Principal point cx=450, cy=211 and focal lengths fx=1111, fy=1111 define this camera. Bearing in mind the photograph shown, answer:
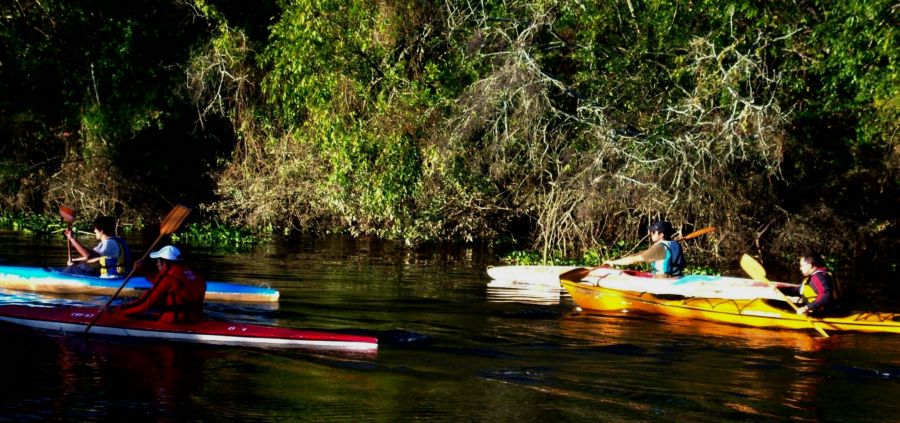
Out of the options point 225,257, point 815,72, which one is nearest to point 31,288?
point 225,257

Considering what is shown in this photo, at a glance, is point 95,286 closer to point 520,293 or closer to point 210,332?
point 210,332

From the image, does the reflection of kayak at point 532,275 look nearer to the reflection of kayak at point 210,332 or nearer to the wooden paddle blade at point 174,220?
the wooden paddle blade at point 174,220

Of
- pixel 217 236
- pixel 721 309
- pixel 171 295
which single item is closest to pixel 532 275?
pixel 721 309

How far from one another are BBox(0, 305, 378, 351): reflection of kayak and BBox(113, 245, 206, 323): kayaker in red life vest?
0.27 ft

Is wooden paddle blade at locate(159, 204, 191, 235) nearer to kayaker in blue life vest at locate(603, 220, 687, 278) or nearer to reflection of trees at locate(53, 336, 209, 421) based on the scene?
reflection of trees at locate(53, 336, 209, 421)

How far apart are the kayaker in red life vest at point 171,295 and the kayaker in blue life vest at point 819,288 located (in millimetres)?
6668

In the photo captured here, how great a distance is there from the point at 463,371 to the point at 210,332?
250cm

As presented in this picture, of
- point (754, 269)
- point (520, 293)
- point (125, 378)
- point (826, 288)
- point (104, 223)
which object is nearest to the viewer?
point (125, 378)

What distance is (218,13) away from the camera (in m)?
23.5

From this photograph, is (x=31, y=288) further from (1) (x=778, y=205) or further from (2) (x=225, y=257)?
(1) (x=778, y=205)

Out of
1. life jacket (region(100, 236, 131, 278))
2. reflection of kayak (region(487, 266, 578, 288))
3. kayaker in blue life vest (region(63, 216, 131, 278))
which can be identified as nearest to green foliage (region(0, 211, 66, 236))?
kayaker in blue life vest (region(63, 216, 131, 278))

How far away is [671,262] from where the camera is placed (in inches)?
561

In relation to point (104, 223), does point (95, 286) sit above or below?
below

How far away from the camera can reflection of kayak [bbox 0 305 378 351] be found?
10.3m
